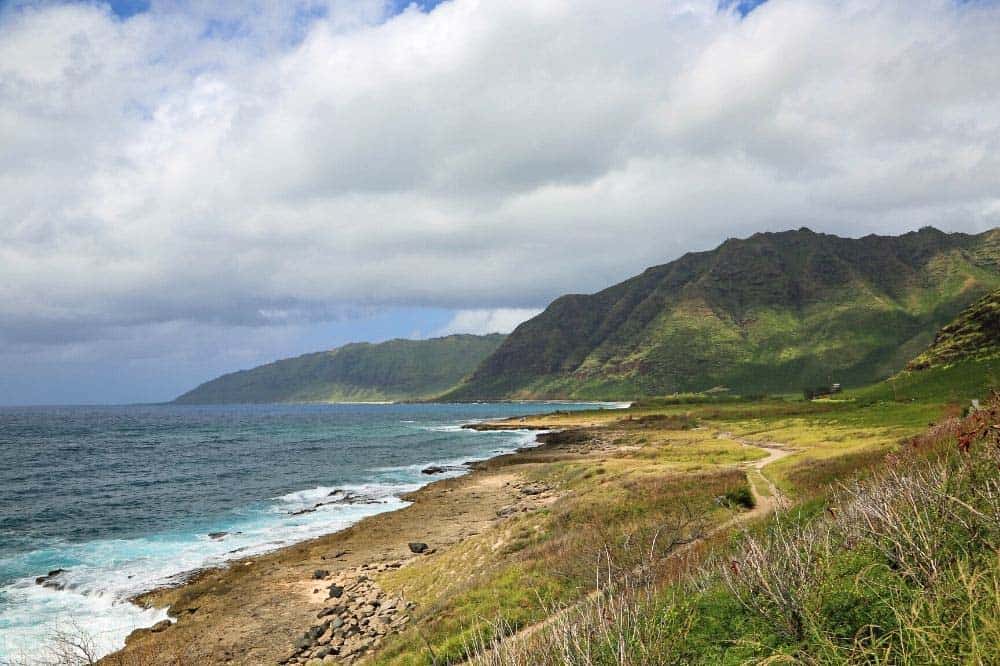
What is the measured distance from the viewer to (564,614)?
685 centimetres

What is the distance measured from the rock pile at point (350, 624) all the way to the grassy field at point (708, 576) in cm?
119

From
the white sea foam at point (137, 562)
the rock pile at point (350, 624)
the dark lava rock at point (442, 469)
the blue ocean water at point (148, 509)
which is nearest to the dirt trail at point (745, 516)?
the rock pile at point (350, 624)

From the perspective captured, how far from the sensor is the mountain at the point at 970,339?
309ft

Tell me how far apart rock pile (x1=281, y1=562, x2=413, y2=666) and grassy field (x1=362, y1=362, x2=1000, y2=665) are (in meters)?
1.19

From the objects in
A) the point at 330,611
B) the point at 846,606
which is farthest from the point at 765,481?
the point at 846,606

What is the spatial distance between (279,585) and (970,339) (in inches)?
4799

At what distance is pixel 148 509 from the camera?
49.0 meters

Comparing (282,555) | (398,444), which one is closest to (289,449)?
(398,444)

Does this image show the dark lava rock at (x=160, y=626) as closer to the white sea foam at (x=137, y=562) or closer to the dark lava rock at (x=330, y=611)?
the white sea foam at (x=137, y=562)

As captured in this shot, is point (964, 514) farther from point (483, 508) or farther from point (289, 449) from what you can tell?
point (289, 449)

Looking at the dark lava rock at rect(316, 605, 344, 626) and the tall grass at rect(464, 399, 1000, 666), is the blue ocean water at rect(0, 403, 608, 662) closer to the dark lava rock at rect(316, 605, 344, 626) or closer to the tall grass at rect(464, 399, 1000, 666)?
the dark lava rock at rect(316, 605, 344, 626)

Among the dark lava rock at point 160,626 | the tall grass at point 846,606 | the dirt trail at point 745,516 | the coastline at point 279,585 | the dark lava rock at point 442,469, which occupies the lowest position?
the dark lava rock at point 442,469

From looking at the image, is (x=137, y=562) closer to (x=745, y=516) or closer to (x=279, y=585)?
(x=279, y=585)

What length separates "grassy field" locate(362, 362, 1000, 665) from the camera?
590cm
